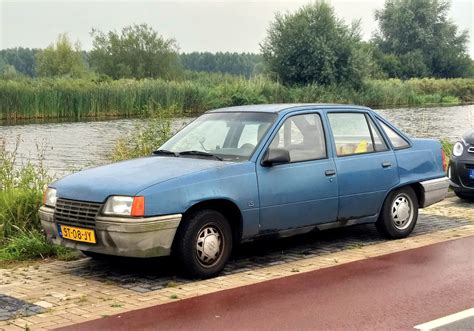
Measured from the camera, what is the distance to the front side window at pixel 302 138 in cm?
789

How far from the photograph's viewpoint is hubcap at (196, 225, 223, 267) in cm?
693

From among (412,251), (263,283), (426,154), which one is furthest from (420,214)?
(263,283)

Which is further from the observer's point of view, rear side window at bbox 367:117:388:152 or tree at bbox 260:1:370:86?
tree at bbox 260:1:370:86

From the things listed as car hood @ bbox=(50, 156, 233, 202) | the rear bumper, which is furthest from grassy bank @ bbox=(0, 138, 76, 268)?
the rear bumper

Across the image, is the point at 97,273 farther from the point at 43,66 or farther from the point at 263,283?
the point at 43,66

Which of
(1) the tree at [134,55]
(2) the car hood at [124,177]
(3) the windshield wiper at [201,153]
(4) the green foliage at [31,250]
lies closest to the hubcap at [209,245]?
(2) the car hood at [124,177]

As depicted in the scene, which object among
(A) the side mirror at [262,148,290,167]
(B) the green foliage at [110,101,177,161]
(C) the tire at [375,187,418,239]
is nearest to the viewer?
(A) the side mirror at [262,148,290,167]

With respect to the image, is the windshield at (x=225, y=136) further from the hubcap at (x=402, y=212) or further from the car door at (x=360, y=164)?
the hubcap at (x=402, y=212)

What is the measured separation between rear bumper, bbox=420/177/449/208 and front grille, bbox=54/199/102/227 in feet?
14.5

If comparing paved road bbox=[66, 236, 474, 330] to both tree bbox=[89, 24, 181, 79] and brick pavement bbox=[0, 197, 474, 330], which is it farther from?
tree bbox=[89, 24, 181, 79]

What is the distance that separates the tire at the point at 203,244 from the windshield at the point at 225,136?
0.85 m

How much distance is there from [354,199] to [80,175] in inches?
125

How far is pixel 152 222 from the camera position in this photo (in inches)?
258

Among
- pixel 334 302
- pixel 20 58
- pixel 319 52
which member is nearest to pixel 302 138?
pixel 334 302
